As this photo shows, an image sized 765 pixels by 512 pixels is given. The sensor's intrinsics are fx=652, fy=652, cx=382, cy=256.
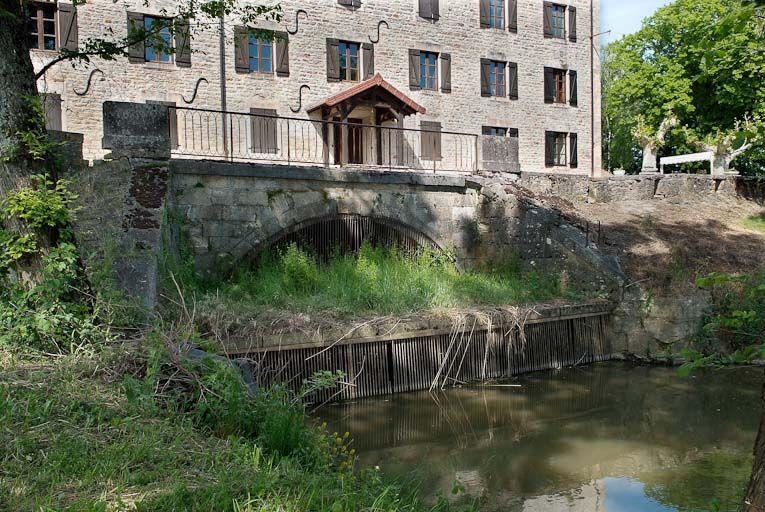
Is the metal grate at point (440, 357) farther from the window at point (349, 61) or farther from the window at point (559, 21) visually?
the window at point (559, 21)

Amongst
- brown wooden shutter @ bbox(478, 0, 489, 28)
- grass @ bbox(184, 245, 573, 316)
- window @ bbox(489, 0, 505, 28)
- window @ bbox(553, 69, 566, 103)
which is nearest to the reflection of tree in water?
grass @ bbox(184, 245, 573, 316)

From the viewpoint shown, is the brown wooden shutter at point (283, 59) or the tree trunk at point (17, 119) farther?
the brown wooden shutter at point (283, 59)

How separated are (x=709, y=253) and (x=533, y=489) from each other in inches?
367

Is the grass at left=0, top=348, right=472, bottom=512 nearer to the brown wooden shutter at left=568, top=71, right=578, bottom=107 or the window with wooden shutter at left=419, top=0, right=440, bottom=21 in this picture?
the window with wooden shutter at left=419, top=0, right=440, bottom=21

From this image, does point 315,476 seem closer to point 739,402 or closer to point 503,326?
point 503,326

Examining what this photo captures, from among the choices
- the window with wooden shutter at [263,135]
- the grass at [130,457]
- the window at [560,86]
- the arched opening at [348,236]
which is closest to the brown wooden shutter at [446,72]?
the window at [560,86]

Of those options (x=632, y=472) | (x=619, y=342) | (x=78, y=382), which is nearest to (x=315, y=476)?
(x=78, y=382)

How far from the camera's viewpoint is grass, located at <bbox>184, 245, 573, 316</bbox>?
9430 mm

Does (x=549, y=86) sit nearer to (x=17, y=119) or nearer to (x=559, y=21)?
(x=559, y=21)

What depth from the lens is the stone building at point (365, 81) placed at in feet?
Result: 59.9

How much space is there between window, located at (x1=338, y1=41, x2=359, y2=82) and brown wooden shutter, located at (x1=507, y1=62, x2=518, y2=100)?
603 cm

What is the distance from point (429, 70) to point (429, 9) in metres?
2.06

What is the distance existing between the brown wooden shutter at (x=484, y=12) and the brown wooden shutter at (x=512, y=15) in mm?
932

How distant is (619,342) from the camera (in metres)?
11.2
